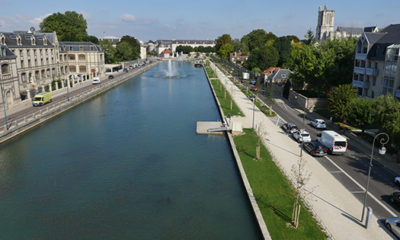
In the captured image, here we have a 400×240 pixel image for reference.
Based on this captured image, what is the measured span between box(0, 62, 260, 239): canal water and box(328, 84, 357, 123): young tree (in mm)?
17937

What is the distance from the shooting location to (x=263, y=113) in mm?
53812

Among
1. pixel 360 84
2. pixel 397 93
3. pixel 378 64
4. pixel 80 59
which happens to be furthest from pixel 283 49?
pixel 397 93

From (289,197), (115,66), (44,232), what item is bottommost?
(44,232)

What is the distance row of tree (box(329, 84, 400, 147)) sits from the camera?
3071 centimetres

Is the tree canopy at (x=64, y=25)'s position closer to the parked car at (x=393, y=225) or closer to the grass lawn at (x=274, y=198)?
the grass lawn at (x=274, y=198)

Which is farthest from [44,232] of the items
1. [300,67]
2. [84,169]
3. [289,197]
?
[300,67]

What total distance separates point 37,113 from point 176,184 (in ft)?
111

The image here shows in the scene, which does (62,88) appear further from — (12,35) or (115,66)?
(115,66)

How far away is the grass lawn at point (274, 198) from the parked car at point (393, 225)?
15.0ft

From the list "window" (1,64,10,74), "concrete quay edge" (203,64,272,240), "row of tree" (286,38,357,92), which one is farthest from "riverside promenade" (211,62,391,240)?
"window" (1,64,10,74)

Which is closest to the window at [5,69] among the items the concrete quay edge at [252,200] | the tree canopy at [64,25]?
the concrete quay edge at [252,200]

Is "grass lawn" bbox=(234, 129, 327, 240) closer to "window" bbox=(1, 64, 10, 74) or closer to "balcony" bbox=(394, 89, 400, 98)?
"balcony" bbox=(394, 89, 400, 98)

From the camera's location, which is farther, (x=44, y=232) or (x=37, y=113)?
(x=37, y=113)

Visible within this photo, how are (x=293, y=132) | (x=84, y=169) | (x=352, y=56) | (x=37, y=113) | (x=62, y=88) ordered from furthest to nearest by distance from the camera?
(x=62, y=88), (x=352, y=56), (x=37, y=113), (x=293, y=132), (x=84, y=169)
